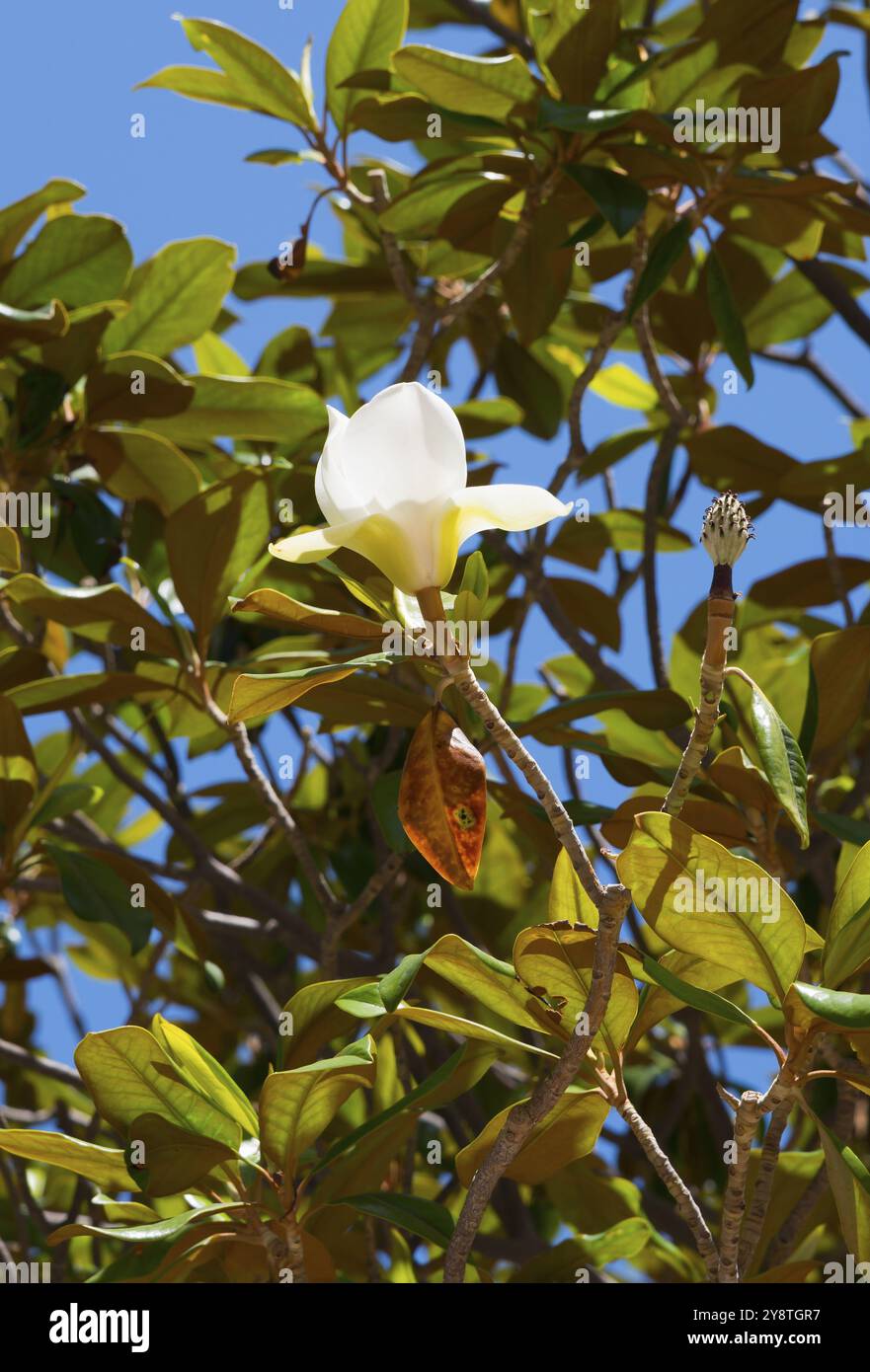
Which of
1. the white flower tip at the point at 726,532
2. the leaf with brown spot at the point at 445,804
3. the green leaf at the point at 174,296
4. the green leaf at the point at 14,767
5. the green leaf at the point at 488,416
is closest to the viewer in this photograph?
the white flower tip at the point at 726,532

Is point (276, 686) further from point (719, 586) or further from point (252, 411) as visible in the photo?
point (252, 411)

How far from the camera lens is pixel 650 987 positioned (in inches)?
46.0

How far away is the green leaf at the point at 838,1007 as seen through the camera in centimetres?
88

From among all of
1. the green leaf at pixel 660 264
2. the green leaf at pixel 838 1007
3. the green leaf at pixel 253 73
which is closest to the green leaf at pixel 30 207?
the green leaf at pixel 253 73

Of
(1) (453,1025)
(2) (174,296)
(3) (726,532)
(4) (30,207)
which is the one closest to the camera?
(3) (726,532)

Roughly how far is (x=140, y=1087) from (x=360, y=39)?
1412 mm

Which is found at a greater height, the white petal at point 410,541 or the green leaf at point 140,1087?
the white petal at point 410,541

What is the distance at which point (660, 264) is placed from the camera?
1.68 m

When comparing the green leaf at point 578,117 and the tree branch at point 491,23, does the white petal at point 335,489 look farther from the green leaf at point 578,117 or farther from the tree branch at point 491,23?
the tree branch at point 491,23

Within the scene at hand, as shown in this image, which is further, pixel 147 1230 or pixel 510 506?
pixel 147 1230

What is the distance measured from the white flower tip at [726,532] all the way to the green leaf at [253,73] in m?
1.30

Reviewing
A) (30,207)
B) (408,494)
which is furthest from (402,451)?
(30,207)

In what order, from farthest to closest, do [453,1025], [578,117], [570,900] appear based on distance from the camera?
[578,117] < [570,900] < [453,1025]

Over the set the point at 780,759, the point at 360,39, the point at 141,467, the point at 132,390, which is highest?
the point at 360,39
